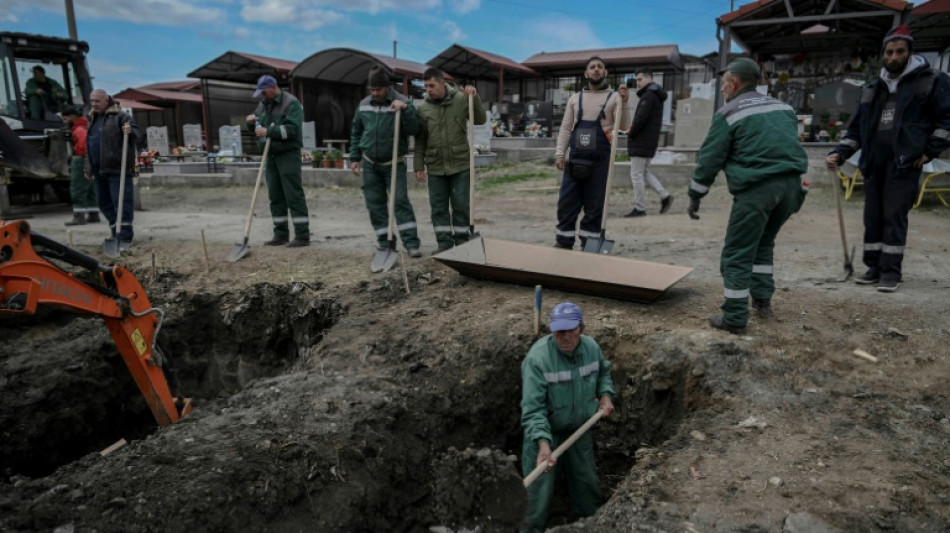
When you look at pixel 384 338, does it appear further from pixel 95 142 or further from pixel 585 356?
pixel 95 142

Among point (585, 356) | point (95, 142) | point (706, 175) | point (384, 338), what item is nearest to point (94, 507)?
point (384, 338)

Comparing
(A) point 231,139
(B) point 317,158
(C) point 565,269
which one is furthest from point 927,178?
(A) point 231,139

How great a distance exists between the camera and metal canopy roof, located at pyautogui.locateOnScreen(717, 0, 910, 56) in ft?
39.0

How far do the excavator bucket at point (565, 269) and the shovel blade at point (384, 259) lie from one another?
0.79 meters

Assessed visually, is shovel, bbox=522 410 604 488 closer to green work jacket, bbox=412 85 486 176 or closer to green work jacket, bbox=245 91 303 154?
green work jacket, bbox=412 85 486 176

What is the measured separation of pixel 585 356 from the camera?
12.2 feet

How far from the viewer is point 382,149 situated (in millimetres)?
6168

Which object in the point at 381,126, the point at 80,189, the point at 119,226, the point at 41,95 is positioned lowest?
the point at 119,226

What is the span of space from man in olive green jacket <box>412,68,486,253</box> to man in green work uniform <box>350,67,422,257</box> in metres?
0.20

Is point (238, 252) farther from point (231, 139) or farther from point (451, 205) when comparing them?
point (231, 139)

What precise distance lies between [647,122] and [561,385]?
569cm

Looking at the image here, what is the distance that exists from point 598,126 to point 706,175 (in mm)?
1853

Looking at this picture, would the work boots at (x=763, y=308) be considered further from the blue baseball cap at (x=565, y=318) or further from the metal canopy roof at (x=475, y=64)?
the metal canopy roof at (x=475, y=64)

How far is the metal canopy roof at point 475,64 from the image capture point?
842 inches
